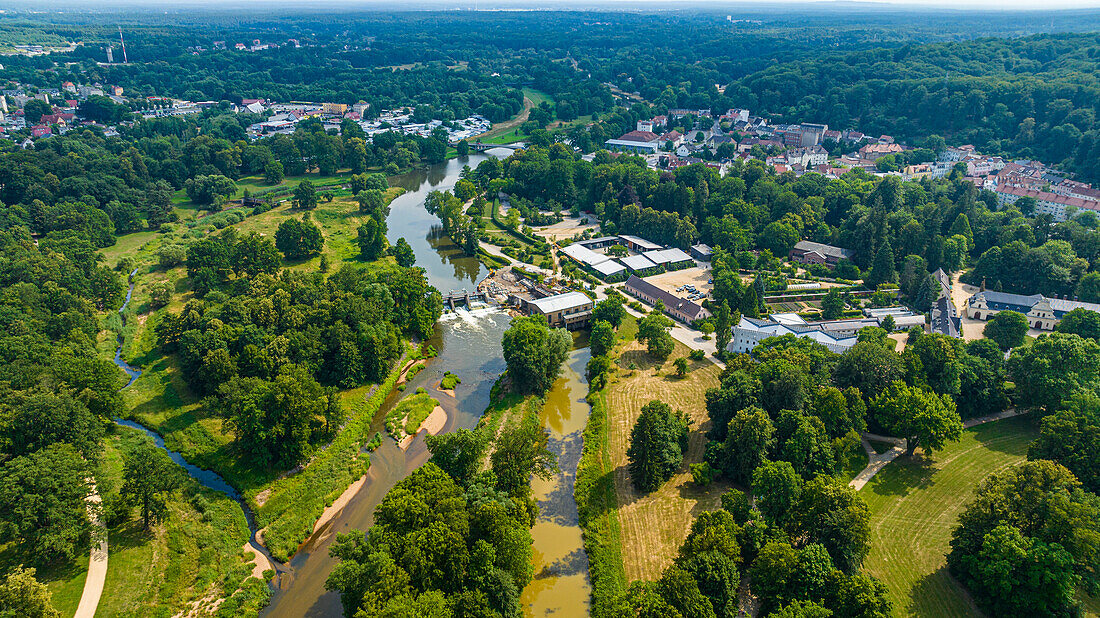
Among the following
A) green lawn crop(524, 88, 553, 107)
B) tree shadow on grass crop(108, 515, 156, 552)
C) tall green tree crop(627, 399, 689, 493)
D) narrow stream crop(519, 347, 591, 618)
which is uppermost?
green lawn crop(524, 88, 553, 107)

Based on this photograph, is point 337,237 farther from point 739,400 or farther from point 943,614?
point 943,614

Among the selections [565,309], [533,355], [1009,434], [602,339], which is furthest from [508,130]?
[1009,434]

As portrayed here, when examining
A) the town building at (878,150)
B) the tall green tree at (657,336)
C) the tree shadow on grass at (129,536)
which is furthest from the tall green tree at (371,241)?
the town building at (878,150)

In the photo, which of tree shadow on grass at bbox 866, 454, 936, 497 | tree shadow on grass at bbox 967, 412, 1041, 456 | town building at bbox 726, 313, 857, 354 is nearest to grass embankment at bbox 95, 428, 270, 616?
tree shadow on grass at bbox 866, 454, 936, 497

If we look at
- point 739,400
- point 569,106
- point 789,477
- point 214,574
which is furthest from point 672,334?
point 569,106

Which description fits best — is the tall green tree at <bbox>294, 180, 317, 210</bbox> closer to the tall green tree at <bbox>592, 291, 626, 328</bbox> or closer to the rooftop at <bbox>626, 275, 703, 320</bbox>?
the rooftop at <bbox>626, 275, 703, 320</bbox>
